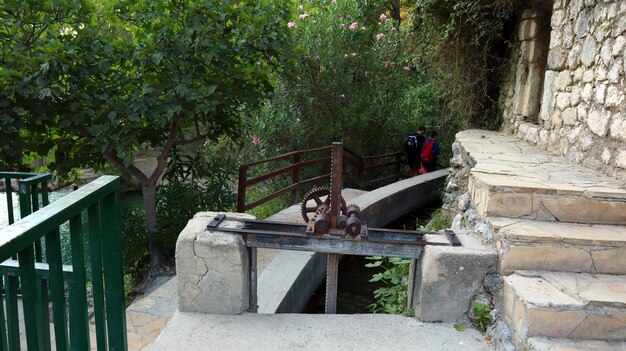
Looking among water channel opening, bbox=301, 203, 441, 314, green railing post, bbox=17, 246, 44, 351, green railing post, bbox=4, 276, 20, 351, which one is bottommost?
water channel opening, bbox=301, 203, 441, 314

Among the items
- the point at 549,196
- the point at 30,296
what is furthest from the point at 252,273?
the point at 549,196

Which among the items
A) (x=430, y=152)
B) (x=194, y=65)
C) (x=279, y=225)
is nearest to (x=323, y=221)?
(x=279, y=225)

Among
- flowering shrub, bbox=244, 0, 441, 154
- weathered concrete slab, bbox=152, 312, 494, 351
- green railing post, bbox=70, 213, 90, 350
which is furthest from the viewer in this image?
flowering shrub, bbox=244, 0, 441, 154

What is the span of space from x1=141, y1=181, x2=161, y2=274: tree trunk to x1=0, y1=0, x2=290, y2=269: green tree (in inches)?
32.6

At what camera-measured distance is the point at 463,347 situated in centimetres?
228

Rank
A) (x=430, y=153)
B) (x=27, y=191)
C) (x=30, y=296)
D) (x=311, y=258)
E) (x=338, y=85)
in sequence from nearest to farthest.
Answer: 1. (x=30, y=296)
2. (x=27, y=191)
3. (x=311, y=258)
4. (x=338, y=85)
5. (x=430, y=153)

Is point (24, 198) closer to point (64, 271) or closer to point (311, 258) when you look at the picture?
point (64, 271)

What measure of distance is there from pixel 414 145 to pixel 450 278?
6.55 meters

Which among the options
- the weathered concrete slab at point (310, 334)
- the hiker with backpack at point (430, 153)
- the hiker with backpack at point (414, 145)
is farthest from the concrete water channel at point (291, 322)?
the hiker with backpack at point (414, 145)

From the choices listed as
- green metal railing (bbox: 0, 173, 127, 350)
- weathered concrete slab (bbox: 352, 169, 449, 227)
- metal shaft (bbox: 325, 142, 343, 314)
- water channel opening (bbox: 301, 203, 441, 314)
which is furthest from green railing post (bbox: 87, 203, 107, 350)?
weathered concrete slab (bbox: 352, 169, 449, 227)

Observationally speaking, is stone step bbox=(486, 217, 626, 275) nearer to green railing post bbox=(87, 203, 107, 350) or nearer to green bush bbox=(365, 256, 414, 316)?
green bush bbox=(365, 256, 414, 316)

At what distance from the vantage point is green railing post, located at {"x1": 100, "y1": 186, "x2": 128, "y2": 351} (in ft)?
5.03

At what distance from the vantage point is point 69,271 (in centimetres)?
155

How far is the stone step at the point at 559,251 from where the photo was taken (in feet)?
7.90
